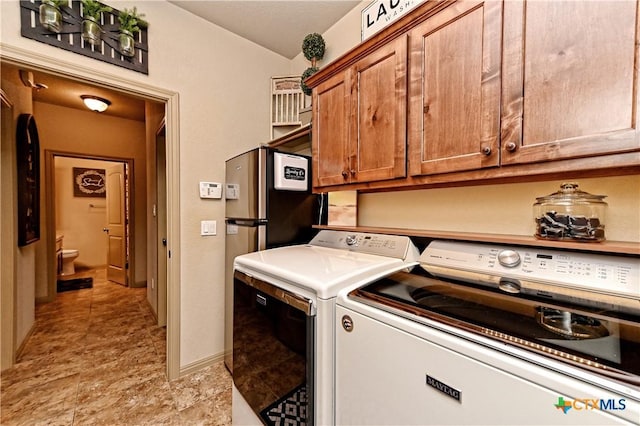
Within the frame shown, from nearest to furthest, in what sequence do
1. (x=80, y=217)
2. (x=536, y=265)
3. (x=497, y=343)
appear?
(x=497, y=343), (x=536, y=265), (x=80, y=217)

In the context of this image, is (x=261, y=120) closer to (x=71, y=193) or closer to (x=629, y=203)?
(x=629, y=203)

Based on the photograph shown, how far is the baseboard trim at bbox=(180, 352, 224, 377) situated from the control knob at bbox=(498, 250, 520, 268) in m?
2.11

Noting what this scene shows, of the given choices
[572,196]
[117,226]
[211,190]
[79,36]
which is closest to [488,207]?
[572,196]

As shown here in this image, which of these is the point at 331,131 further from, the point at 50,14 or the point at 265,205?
the point at 50,14

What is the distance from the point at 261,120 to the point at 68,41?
1.24 metres

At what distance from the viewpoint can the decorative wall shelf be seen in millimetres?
1415

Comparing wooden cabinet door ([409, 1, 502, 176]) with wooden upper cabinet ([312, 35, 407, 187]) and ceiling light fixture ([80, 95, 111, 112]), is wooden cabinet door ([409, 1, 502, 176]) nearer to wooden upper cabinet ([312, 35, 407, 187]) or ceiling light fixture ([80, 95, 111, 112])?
wooden upper cabinet ([312, 35, 407, 187])

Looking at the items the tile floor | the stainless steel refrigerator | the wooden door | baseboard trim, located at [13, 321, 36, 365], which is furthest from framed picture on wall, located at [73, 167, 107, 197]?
the stainless steel refrigerator

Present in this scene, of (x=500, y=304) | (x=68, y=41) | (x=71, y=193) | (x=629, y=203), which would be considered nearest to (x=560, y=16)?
(x=629, y=203)

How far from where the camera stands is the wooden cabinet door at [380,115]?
3.97ft

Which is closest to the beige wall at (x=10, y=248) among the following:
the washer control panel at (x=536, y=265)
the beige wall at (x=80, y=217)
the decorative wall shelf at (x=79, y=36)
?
the decorative wall shelf at (x=79, y=36)

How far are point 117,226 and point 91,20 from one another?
12.4ft

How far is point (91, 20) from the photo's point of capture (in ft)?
5.06

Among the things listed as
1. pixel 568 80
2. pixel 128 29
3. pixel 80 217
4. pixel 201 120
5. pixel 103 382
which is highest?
→ pixel 128 29
